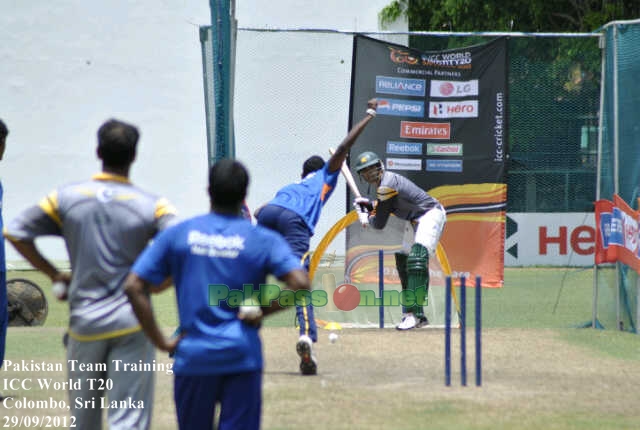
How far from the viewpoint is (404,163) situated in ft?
37.6

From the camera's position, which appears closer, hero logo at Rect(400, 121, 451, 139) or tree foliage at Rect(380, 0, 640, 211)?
hero logo at Rect(400, 121, 451, 139)

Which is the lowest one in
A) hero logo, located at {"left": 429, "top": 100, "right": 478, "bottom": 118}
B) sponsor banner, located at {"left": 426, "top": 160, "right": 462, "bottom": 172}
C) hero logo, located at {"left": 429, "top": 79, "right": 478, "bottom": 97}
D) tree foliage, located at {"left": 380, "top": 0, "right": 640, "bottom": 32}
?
sponsor banner, located at {"left": 426, "top": 160, "right": 462, "bottom": 172}

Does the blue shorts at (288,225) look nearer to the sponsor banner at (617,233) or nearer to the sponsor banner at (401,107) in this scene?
the sponsor banner at (401,107)

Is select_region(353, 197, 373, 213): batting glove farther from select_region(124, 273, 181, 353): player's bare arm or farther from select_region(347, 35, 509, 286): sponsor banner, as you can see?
select_region(124, 273, 181, 353): player's bare arm

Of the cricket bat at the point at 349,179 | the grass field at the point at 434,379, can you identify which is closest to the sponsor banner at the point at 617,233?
the grass field at the point at 434,379

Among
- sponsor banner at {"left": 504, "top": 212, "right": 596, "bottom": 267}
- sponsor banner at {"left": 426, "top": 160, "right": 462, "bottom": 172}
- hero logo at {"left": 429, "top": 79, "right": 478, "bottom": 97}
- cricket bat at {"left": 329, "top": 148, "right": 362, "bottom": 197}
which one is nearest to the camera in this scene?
→ cricket bat at {"left": 329, "top": 148, "right": 362, "bottom": 197}

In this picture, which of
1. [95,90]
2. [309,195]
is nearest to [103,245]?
[309,195]

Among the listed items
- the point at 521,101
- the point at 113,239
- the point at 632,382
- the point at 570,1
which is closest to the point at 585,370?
the point at 632,382

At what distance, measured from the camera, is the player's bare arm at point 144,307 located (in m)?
4.00

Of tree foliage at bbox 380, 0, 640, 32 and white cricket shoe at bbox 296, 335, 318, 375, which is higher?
tree foliage at bbox 380, 0, 640, 32

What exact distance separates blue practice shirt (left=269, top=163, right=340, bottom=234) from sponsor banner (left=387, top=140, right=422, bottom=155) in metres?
2.96

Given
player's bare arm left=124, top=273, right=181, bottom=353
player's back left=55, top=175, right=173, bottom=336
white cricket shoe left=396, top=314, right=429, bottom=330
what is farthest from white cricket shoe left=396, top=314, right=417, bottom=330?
player's bare arm left=124, top=273, right=181, bottom=353

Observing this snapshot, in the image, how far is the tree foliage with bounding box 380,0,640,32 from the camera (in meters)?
23.6

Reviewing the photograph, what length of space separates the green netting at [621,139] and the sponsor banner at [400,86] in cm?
217
